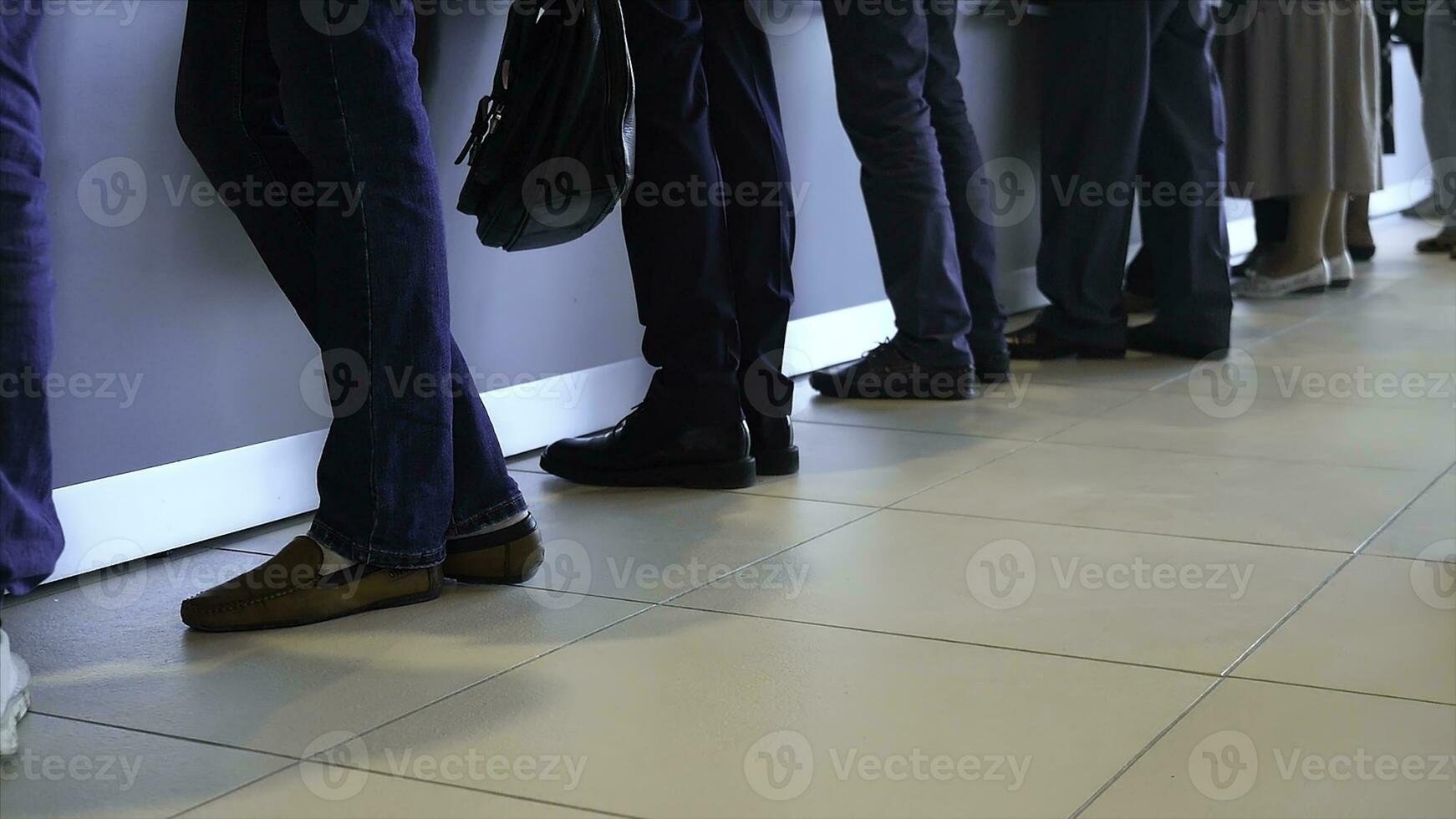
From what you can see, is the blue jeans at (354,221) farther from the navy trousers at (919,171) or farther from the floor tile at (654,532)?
the navy trousers at (919,171)

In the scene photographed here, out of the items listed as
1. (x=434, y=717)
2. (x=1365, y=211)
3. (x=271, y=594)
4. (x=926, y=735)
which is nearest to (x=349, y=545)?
(x=271, y=594)

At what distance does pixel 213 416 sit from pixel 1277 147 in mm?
2968

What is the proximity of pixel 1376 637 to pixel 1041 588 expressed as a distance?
0.32 m

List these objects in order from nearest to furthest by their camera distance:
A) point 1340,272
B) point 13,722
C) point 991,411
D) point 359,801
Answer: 1. point 359,801
2. point 13,722
3. point 991,411
4. point 1340,272

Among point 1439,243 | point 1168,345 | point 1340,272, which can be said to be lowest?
point 1439,243

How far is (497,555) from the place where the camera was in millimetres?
1562

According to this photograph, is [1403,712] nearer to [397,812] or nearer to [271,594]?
[397,812]

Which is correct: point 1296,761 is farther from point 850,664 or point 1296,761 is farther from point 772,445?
point 772,445

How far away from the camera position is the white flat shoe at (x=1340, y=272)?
399 centimetres

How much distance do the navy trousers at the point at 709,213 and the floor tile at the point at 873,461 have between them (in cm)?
11

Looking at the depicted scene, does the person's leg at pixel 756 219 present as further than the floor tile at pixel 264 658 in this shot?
Yes

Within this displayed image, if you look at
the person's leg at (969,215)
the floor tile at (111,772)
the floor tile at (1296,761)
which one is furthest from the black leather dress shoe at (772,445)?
the floor tile at (111,772)

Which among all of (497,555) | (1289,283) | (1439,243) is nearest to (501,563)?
(497,555)

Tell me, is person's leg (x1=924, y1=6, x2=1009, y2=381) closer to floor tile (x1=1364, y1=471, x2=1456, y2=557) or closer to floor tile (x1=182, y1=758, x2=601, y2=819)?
floor tile (x1=1364, y1=471, x2=1456, y2=557)
